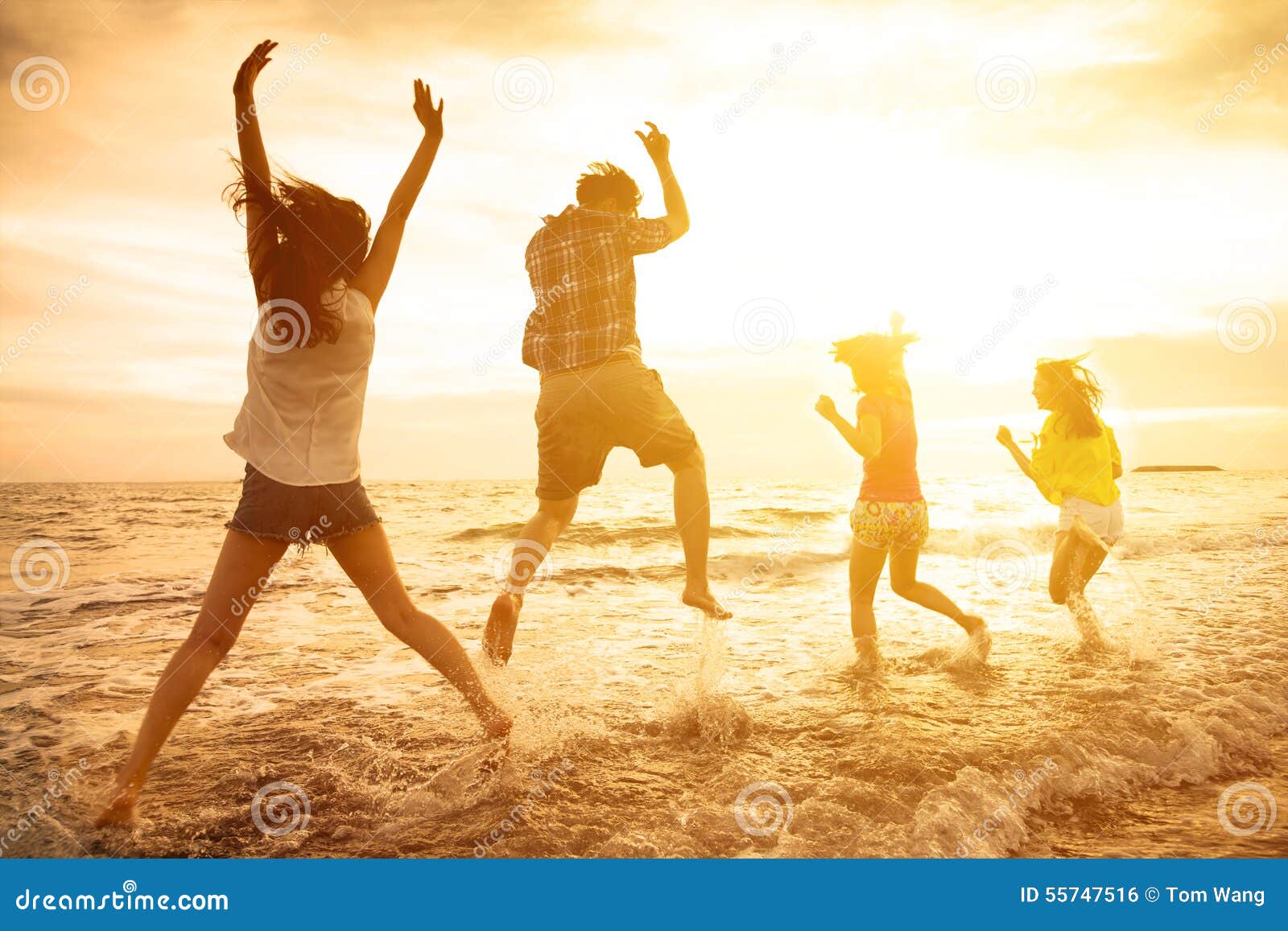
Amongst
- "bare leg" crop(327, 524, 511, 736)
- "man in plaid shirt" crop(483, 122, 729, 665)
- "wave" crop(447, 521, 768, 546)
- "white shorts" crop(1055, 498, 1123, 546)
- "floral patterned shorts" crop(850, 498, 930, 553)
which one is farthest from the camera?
"wave" crop(447, 521, 768, 546)

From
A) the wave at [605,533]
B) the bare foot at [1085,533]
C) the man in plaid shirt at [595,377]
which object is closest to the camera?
the man in plaid shirt at [595,377]

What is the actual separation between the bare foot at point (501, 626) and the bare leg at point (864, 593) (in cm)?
225

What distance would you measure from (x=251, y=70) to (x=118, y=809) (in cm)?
255

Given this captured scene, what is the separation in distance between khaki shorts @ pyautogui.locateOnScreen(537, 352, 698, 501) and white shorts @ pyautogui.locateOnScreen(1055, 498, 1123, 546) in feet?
10.8

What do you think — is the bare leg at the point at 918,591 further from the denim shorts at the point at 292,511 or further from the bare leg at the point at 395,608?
the denim shorts at the point at 292,511

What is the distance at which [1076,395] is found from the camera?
5852 mm

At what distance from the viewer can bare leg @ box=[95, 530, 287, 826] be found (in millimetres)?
2818

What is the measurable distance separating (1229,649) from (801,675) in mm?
2974

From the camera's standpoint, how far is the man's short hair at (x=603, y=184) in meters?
4.25

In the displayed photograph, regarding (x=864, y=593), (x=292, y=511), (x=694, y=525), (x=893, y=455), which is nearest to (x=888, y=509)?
(x=893, y=455)

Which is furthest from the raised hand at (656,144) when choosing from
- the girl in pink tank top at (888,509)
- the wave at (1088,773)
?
the wave at (1088,773)

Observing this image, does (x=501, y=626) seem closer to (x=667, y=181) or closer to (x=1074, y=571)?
(x=667, y=181)

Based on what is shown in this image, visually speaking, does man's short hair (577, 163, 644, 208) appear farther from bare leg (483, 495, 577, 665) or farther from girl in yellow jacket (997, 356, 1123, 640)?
girl in yellow jacket (997, 356, 1123, 640)

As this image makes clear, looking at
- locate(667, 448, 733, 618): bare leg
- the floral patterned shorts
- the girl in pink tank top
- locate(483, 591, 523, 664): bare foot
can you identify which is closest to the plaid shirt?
locate(667, 448, 733, 618): bare leg
